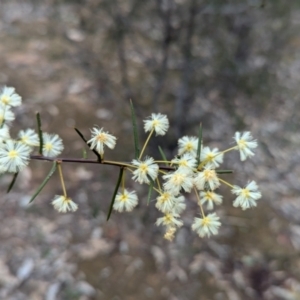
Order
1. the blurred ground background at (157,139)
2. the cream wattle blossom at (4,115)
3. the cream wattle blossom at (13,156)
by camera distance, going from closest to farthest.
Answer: the cream wattle blossom at (13,156) → the cream wattle blossom at (4,115) → the blurred ground background at (157,139)

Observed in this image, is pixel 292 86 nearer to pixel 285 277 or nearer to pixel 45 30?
pixel 285 277

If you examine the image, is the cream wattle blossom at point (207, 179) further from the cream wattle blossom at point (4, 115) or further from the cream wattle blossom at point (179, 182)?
the cream wattle blossom at point (4, 115)

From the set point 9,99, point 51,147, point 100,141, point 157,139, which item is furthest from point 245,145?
point 157,139

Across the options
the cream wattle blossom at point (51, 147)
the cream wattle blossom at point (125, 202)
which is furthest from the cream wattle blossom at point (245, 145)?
the cream wattle blossom at point (51, 147)

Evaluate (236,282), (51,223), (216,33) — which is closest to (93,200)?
(51,223)

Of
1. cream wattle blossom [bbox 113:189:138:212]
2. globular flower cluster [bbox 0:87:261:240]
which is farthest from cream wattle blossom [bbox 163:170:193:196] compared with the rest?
cream wattle blossom [bbox 113:189:138:212]

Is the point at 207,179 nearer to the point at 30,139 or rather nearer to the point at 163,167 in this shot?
the point at 163,167
